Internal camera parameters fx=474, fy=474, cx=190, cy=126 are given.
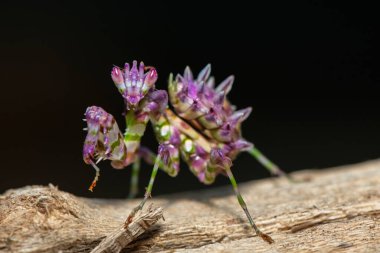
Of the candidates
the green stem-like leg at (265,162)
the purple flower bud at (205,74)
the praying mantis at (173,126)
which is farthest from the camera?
the green stem-like leg at (265,162)

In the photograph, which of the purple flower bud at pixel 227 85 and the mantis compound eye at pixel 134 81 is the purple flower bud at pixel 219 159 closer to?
the purple flower bud at pixel 227 85

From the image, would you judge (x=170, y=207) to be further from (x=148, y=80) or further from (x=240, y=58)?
(x=240, y=58)

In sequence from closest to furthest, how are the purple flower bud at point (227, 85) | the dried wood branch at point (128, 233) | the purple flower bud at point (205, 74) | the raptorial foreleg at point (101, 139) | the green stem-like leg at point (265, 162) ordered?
1. the dried wood branch at point (128, 233)
2. the raptorial foreleg at point (101, 139)
3. the purple flower bud at point (205, 74)
4. the purple flower bud at point (227, 85)
5. the green stem-like leg at point (265, 162)

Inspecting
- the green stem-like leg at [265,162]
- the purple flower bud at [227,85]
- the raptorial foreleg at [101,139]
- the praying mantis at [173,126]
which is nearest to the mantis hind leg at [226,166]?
the praying mantis at [173,126]

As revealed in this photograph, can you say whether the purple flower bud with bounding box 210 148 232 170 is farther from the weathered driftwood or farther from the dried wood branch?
the dried wood branch

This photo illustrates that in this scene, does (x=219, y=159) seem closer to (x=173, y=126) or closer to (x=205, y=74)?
(x=173, y=126)

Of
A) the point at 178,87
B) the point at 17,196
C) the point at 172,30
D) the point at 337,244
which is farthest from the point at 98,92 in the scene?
the point at 337,244
